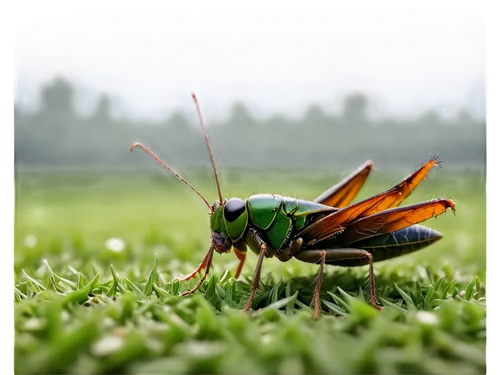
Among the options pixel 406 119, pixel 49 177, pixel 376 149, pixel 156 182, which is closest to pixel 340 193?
pixel 406 119

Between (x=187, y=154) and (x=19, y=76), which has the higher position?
(x=19, y=76)

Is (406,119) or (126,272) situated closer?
(126,272)

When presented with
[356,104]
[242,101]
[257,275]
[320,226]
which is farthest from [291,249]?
[356,104]

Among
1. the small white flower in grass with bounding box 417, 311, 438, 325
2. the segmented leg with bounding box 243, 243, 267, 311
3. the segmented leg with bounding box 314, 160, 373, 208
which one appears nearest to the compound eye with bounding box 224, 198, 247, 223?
the segmented leg with bounding box 243, 243, 267, 311

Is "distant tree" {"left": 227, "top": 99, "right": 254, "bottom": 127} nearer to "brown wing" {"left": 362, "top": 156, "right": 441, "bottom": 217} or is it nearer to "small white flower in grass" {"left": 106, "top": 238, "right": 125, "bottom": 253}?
"small white flower in grass" {"left": 106, "top": 238, "right": 125, "bottom": 253}

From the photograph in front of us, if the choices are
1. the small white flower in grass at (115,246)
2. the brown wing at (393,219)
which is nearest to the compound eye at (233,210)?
the brown wing at (393,219)

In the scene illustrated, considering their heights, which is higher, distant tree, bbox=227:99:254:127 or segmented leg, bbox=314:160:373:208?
distant tree, bbox=227:99:254:127

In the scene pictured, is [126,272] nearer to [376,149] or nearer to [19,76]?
[19,76]

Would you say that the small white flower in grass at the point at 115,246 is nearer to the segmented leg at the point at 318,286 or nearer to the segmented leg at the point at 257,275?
the segmented leg at the point at 257,275
